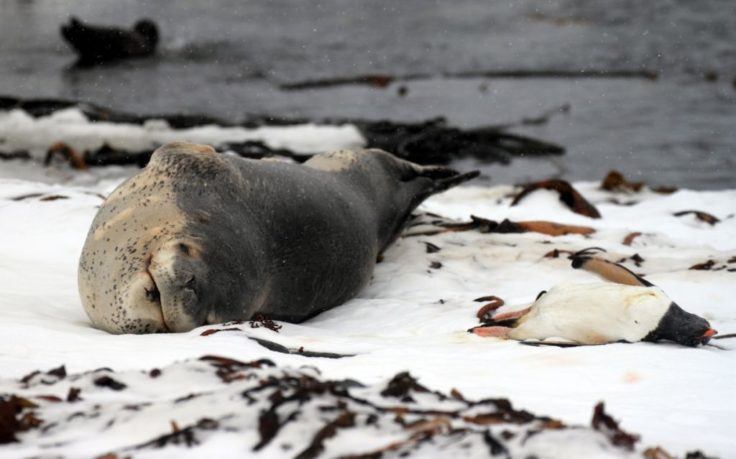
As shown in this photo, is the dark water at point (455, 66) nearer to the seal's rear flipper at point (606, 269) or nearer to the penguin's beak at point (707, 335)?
the seal's rear flipper at point (606, 269)

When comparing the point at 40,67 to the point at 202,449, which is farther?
the point at 40,67

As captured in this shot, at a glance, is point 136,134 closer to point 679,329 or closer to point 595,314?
point 595,314

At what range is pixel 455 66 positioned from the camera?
1617 centimetres

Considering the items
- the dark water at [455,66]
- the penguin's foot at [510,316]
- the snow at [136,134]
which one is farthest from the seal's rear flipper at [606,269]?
the snow at [136,134]

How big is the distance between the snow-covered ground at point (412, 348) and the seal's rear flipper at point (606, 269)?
0.06m

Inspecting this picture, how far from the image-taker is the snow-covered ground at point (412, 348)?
2.30 m

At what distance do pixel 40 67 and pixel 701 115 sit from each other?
30.6ft

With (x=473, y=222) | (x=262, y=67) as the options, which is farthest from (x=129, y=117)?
(x=473, y=222)

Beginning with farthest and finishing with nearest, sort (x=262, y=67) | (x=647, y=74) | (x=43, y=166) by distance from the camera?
(x=262, y=67)
(x=647, y=74)
(x=43, y=166)

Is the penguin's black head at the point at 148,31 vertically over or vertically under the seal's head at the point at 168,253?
under

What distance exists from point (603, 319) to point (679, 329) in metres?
0.26

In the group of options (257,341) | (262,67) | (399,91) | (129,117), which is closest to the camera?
(257,341)

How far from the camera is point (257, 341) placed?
355 cm

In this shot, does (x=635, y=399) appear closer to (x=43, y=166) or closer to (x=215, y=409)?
(x=215, y=409)
